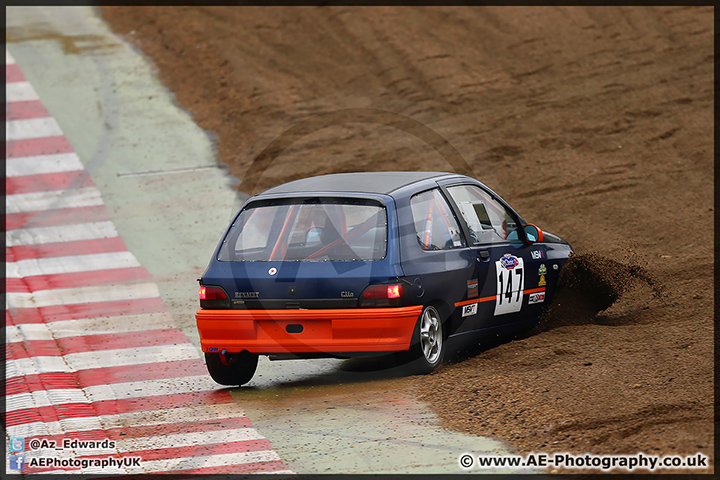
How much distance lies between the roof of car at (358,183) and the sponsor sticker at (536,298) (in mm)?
1427

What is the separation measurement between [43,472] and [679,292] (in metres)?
6.73

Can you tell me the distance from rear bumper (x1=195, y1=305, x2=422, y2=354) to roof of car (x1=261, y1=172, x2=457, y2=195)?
44.2 inches

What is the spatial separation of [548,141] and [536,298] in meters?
7.76

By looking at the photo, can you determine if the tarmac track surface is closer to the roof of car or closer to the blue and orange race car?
the blue and orange race car

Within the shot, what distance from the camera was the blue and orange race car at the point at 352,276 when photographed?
765cm

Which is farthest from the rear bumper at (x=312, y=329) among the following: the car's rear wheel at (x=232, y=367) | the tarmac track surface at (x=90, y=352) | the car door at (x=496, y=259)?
the car door at (x=496, y=259)

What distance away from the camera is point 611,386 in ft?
23.0

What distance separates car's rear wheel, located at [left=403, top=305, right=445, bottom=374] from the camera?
7.78 meters

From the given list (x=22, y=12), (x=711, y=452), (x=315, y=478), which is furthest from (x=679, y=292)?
(x=22, y=12)

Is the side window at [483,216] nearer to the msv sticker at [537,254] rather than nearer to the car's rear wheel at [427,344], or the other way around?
the msv sticker at [537,254]

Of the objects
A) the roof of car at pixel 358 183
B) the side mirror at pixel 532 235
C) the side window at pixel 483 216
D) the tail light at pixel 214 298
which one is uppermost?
the roof of car at pixel 358 183

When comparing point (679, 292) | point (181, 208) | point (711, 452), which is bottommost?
point (181, 208)

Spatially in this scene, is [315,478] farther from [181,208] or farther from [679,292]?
[181,208]

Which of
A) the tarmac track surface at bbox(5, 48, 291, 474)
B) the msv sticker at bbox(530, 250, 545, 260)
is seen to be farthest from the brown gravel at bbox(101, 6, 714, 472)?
the tarmac track surface at bbox(5, 48, 291, 474)
